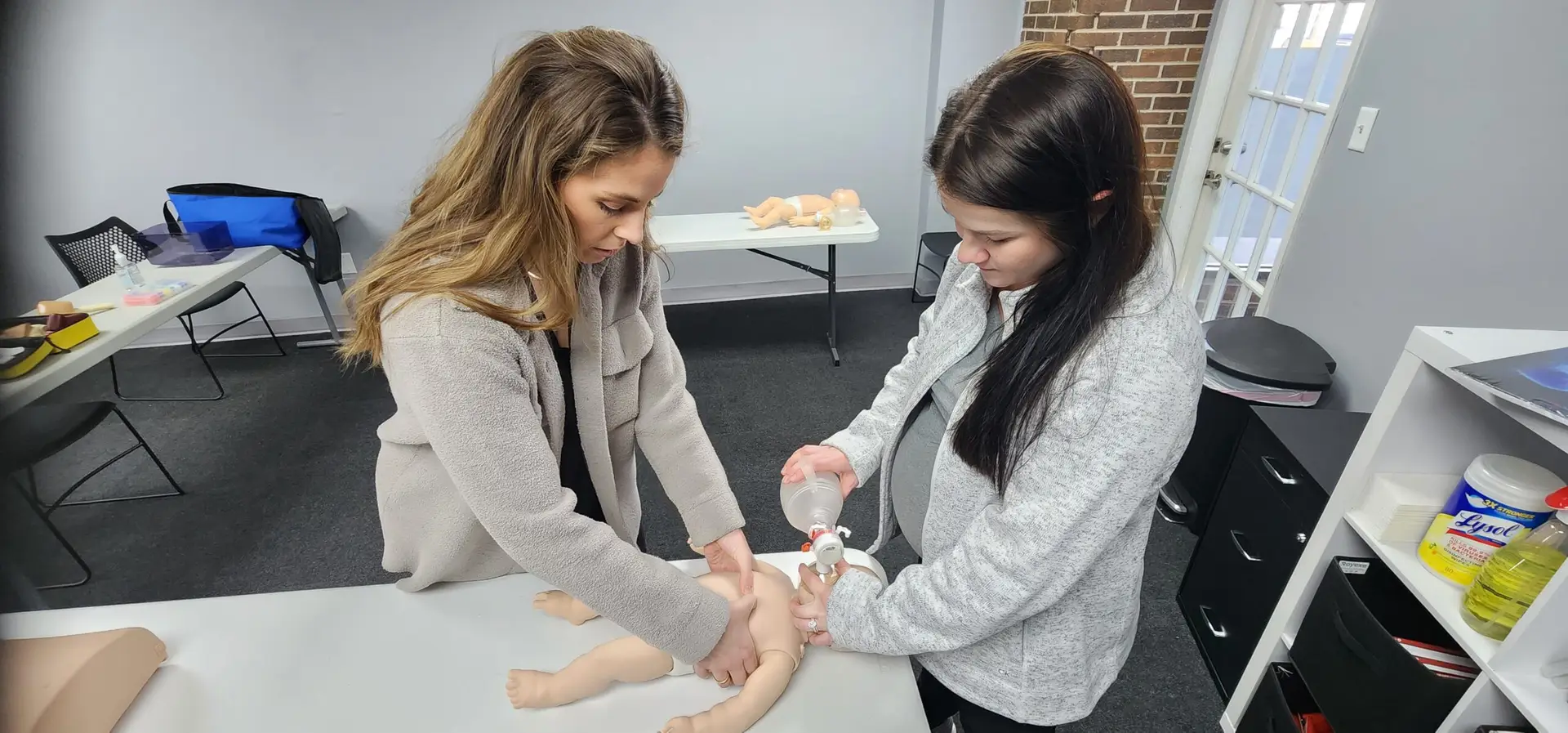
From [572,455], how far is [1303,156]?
2.68 metres

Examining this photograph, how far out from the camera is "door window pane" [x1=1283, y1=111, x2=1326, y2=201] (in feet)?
7.50

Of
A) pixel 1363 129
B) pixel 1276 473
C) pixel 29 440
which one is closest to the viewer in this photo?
pixel 29 440

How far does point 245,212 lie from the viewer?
10.0ft

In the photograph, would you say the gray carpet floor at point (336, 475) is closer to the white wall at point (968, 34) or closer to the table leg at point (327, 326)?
the table leg at point (327, 326)

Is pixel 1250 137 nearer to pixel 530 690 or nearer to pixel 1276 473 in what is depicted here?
pixel 1276 473

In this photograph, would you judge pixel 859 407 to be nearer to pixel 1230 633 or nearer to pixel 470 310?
pixel 1230 633

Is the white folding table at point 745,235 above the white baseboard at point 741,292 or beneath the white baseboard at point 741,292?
above

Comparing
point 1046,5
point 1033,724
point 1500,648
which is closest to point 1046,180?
point 1033,724

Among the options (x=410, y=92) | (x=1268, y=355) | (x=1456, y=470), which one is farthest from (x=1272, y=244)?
(x=410, y=92)

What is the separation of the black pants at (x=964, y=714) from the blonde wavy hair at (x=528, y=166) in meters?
0.81

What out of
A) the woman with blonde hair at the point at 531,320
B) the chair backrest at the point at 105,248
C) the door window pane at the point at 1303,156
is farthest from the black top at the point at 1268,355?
the chair backrest at the point at 105,248

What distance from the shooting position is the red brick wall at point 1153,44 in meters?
2.83

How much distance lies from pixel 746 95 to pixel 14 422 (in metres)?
3.66

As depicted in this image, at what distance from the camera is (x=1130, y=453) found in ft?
2.41
